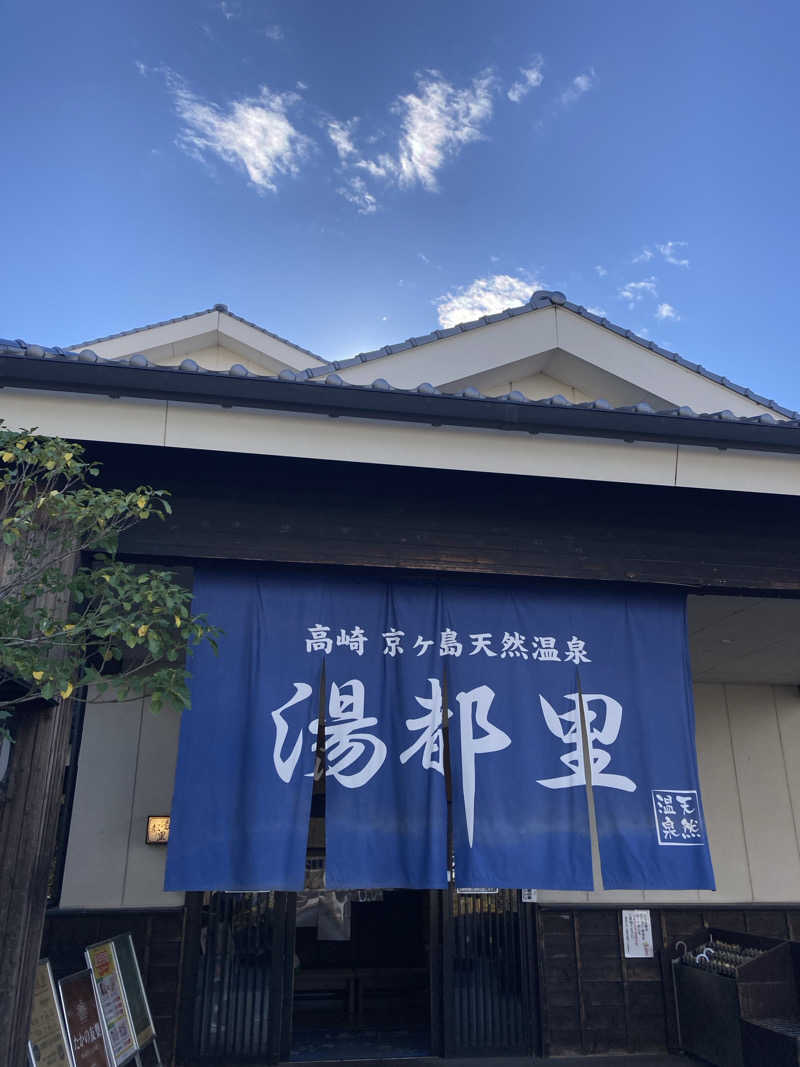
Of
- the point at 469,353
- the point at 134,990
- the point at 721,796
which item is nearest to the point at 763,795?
the point at 721,796

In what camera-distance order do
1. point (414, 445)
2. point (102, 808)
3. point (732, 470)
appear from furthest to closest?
point (102, 808) < point (732, 470) < point (414, 445)

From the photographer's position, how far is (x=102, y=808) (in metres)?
7.96

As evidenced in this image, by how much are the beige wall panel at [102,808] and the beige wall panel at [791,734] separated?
7858mm

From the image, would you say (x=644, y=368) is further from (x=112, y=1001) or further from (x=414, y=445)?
(x=112, y=1001)

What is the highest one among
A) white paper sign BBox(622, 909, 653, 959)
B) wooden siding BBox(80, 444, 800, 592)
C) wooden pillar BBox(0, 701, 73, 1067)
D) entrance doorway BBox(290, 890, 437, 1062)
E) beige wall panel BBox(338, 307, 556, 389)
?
beige wall panel BBox(338, 307, 556, 389)

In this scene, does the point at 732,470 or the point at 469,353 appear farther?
the point at 469,353

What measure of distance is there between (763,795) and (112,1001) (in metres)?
7.64

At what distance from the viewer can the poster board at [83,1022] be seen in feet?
16.8

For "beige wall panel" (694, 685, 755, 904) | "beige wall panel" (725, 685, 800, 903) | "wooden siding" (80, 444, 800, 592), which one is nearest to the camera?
"wooden siding" (80, 444, 800, 592)

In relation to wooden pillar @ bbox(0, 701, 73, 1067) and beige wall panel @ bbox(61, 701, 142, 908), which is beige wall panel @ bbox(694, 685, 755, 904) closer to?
beige wall panel @ bbox(61, 701, 142, 908)

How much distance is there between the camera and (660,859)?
5105 mm

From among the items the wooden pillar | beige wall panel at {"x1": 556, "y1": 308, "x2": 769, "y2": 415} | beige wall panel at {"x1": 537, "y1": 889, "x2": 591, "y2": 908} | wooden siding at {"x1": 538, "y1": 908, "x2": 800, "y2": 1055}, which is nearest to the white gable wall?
beige wall panel at {"x1": 556, "y1": 308, "x2": 769, "y2": 415}

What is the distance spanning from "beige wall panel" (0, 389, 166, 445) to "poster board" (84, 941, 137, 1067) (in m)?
4.12

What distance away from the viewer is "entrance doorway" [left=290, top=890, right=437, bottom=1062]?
26.9ft
